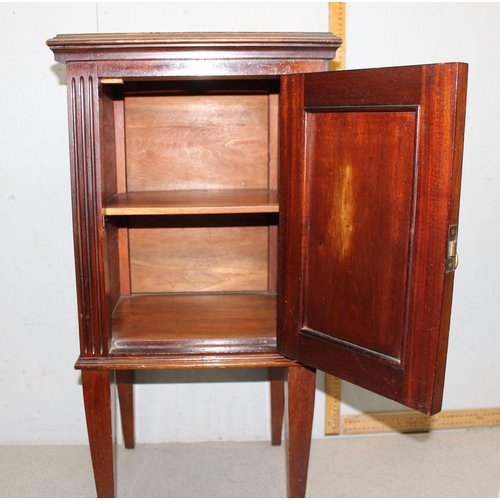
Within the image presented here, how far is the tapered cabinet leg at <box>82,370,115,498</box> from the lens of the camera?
1.68 m

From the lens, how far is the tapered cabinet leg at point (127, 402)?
227 cm

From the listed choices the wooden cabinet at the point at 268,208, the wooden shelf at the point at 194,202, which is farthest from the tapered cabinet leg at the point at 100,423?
the wooden shelf at the point at 194,202

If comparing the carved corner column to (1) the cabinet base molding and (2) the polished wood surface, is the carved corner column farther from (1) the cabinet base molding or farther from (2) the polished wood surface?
(1) the cabinet base molding

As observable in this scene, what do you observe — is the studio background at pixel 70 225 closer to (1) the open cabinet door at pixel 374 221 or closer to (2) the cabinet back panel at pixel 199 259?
(2) the cabinet back panel at pixel 199 259

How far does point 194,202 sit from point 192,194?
0.21m

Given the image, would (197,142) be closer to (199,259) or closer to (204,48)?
(199,259)

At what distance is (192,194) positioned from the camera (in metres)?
1.97

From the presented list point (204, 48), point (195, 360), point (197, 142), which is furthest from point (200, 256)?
point (204, 48)

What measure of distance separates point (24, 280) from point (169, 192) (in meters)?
0.64

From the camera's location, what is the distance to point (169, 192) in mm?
2033

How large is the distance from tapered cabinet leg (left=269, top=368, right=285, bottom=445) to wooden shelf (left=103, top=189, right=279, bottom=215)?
2.30 feet

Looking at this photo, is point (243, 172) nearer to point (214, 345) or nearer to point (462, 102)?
point (214, 345)

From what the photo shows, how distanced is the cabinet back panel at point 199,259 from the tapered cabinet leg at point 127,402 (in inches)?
14.0

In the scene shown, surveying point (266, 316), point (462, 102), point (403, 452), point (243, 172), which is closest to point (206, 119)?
point (243, 172)
